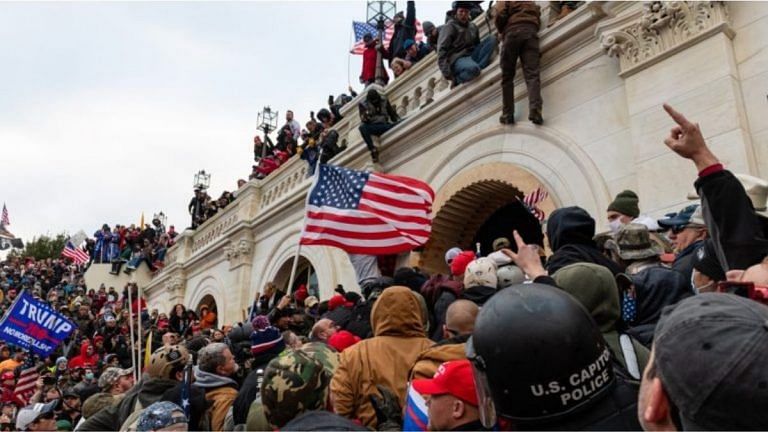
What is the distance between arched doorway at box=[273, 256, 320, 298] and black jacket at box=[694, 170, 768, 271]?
1242 centimetres

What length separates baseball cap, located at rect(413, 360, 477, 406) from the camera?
2.23 metres

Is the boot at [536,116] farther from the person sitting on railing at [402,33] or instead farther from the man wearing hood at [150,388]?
the man wearing hood at [150,388]

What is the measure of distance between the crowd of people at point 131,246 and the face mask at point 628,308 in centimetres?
2380

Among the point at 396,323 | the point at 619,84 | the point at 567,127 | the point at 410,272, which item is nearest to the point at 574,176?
the point at 567,127

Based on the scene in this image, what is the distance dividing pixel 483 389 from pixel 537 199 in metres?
7.10

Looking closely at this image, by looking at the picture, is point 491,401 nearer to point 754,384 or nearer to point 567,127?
point 754,384

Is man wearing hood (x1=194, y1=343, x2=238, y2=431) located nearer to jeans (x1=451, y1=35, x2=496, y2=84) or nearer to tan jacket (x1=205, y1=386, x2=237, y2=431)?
tan jacket (x1=205, y1=386, x2=237, y2=431)

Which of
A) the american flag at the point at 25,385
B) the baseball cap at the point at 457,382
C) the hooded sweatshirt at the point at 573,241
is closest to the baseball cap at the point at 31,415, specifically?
the american flag at the point at 25,385

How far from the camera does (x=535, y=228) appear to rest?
32.6 feet

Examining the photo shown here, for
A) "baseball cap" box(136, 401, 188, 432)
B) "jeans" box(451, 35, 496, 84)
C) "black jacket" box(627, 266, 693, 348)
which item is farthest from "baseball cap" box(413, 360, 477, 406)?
"jeans" box(451, 35, 496, 84)

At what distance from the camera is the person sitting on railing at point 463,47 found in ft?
32.6

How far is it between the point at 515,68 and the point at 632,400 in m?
7.82

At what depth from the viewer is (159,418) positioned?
338 cm

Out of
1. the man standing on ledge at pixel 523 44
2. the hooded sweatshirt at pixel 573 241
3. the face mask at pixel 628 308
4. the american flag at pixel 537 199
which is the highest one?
the man standing on ledge at pixel 523 44
